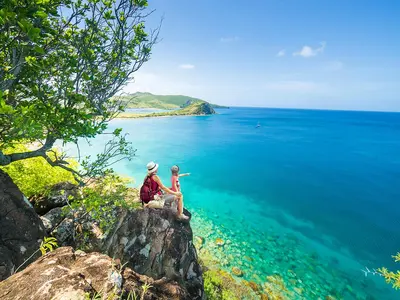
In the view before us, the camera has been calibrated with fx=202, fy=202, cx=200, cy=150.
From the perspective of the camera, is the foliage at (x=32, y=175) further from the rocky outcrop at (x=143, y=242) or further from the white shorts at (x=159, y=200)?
the white shorts at (x=159, y=200)

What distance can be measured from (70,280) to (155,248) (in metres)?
6.55

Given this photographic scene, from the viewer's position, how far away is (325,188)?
39.4 m

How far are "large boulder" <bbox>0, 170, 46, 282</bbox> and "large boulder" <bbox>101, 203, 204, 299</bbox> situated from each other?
10.3 feet

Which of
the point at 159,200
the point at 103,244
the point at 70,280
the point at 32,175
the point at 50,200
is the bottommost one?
the point at 103,244

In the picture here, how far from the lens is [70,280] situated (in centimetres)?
393

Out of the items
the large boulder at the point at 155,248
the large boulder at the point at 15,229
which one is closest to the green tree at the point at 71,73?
the large boulder at the point at 15,229

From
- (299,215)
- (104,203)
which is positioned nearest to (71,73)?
(104,203)

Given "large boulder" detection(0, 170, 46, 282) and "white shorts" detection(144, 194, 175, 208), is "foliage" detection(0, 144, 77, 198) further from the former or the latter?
"white shorts" detection(144, 194, 175, 208)

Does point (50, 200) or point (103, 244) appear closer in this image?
point (103, 244)

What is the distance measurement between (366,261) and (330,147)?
224ft

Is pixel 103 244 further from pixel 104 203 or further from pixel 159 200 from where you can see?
pixel 159 200

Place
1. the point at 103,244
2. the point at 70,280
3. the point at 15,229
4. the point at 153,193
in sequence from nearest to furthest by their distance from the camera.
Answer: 1. the point at 70,280
2. the point at 15,229
3. the point at 103,244
4. the point at 153,193

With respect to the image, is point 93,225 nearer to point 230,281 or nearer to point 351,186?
point 230,281

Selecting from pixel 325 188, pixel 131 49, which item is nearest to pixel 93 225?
pixel 131 49
